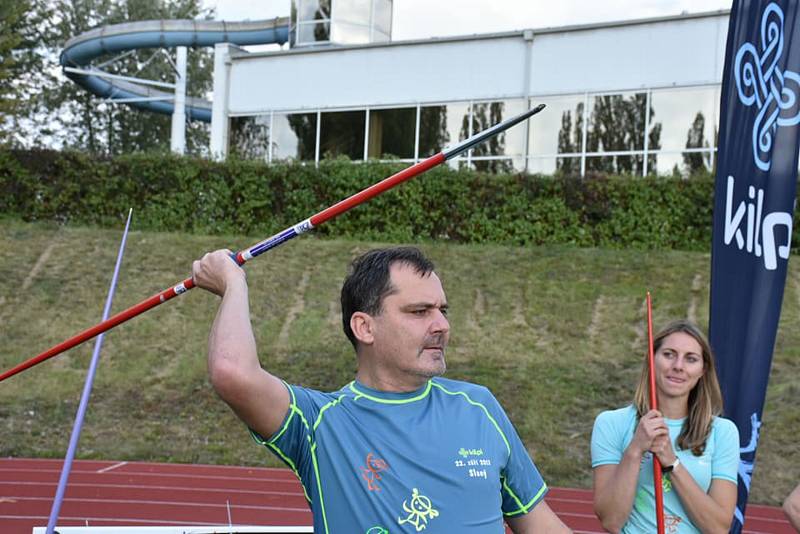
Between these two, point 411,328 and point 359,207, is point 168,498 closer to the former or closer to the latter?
point 411,328

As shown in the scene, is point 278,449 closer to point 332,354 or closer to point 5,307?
point 332,354

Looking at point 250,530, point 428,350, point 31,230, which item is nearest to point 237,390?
point 428,350

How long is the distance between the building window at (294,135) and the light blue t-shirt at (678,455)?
17.4 metres

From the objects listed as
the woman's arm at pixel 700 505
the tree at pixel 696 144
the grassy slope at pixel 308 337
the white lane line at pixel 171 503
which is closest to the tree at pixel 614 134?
the tree at pixel 696 144

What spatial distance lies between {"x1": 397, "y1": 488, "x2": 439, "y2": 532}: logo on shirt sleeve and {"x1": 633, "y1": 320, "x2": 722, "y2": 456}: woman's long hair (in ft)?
4.78

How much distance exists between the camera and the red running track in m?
7.75

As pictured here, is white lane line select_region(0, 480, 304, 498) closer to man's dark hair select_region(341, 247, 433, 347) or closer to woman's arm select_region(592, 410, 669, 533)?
woman's arm select_region(592, 410, 669, 533)

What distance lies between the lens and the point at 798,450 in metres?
9.88

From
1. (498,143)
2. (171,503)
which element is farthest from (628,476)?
(498,143)

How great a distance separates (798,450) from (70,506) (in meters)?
6.75

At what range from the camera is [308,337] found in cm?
1319

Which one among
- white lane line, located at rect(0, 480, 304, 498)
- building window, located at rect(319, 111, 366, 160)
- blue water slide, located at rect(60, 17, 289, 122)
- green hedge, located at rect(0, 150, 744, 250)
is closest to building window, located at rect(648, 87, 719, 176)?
green hedge, located at rect(0, 150, 744, 250)

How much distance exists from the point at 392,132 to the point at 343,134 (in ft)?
3.62

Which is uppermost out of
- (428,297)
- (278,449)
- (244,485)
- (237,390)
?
(428,297)
